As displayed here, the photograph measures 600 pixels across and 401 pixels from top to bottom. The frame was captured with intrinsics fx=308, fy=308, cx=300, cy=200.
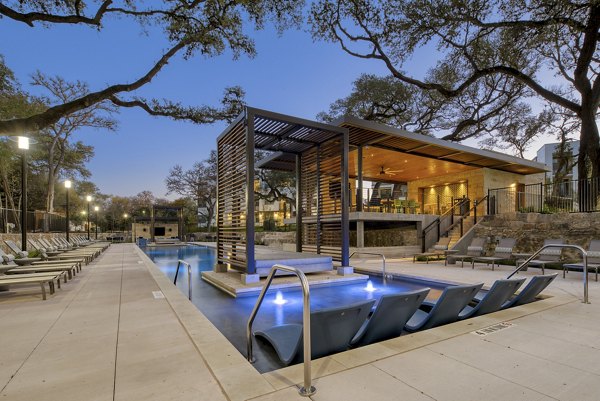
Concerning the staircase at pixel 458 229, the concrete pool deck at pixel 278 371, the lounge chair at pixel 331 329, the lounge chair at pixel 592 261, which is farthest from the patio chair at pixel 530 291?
the staircase at pixel 458 229

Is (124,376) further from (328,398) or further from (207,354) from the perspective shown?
(328,398)

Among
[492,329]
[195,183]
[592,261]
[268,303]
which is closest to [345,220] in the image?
[268,303]

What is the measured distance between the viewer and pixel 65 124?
25.3 meters

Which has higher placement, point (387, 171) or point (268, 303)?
point (387, 171)

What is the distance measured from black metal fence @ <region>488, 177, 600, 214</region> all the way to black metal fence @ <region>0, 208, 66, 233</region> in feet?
79.1

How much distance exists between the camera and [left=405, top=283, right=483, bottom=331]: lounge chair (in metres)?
3.78

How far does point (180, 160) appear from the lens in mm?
70438

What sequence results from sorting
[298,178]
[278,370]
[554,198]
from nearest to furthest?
1. [278,370]
2. [298,178]
3. [554,198]

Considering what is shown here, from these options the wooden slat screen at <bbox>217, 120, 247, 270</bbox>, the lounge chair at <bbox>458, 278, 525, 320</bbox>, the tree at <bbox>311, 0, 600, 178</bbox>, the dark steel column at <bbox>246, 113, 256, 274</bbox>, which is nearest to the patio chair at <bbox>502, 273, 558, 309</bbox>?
the lounge chair at <bbox>458, 278, 525, 320</bbox>

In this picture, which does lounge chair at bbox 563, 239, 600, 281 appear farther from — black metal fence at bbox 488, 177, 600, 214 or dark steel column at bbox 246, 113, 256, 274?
Answer: dark steel column at bbox 246, 113, 256, 274

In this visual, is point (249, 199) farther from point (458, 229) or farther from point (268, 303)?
point (458, 229)

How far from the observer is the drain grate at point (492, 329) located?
3.57 metres

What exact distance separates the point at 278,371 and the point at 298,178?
8981 millimetres

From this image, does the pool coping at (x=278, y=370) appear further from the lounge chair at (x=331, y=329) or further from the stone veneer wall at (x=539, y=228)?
the stone veneer wall at (x=539, y=228)
